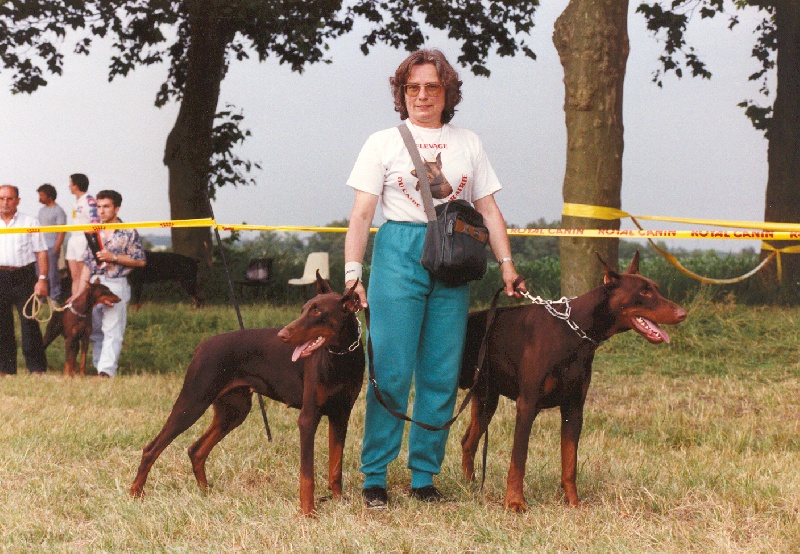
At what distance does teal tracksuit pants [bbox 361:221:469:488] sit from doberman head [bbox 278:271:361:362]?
0.99 ft

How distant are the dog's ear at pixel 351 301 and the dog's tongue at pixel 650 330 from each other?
4.02 feet

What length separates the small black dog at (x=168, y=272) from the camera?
14.2m

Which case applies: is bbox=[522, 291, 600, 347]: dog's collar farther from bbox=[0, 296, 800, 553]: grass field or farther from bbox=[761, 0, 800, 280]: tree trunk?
bbox=[761, 0, 800, 280]: tree trunk

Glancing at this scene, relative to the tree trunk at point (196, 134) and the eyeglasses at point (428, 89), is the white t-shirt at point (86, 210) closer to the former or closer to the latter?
the tree trunk at point (196, 134)

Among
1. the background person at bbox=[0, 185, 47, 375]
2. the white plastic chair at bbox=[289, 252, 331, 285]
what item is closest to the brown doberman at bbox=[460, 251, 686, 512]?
the background person at bbox=[0, 185, 47, 375]

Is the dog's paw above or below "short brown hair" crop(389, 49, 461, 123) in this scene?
below

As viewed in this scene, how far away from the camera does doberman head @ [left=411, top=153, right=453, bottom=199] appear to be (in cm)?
430

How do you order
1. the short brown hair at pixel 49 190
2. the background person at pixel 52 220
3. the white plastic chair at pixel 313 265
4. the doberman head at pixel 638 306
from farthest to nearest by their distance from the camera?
the white plastic chair at pixel 313 265 → the short brown hair at pixel 49 190 → the background person at pixel 52 220 → the doberman head at pixel 638 306

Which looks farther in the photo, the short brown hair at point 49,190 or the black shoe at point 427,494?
the short brown hair at point 49,190

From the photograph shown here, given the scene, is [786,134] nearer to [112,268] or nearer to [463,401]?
[112,268]

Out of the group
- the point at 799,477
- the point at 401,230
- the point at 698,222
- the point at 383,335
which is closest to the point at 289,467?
the point at 383,335

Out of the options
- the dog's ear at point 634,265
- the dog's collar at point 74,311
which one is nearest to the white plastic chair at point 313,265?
the dog's collar at point 74,311

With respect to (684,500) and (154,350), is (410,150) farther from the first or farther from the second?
(154,350)

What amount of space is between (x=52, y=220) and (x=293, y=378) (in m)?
8.22
